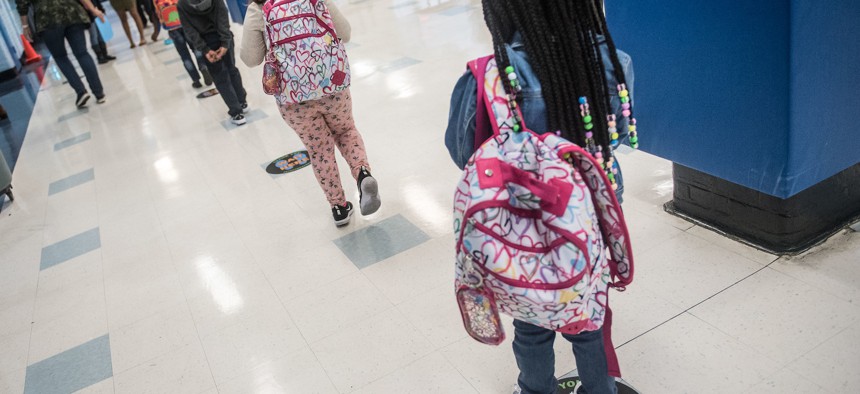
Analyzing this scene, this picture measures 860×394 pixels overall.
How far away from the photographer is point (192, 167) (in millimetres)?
4871

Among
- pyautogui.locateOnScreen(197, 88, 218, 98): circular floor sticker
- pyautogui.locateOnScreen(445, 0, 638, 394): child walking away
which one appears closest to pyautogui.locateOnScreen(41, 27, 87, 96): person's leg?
pyautogui.locateOnScreen(197, 88, 218, 98): circular floor sticker

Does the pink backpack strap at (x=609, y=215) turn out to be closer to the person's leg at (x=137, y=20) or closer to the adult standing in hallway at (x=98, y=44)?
the adult standing in hallway at (x=98, y=44)

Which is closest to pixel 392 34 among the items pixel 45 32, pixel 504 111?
pixel 45 32

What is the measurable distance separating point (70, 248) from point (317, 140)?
1.85 metres

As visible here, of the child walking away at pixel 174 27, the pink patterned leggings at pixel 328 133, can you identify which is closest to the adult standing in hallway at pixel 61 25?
the child walking away at pixel 174 27

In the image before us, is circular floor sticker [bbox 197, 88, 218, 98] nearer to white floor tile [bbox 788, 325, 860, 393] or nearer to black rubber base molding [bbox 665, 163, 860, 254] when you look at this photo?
black rubber base molding [bbox 665, 163, 860, 254]

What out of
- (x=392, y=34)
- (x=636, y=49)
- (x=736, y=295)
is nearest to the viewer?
(x=736, y=295)

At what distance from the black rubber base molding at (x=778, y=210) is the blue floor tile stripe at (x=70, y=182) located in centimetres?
455

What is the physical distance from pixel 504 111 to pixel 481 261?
0.32 meters

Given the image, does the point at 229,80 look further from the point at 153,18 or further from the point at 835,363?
the point at 153,18

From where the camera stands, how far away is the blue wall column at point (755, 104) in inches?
82.4

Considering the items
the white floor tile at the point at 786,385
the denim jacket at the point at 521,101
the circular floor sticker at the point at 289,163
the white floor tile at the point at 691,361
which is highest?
the denim jacket at the point at 521,101

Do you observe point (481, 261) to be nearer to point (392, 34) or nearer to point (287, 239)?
point (287, 239)

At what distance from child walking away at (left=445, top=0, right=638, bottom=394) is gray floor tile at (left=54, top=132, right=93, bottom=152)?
5.97 meters
